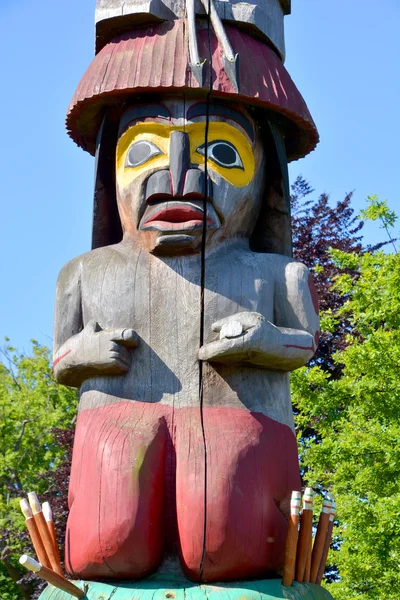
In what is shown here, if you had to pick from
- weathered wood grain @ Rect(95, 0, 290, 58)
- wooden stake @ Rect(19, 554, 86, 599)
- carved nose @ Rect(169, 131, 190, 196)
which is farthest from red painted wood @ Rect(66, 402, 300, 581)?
weathered wood grain @ Rect(95, 0, 290, 58)

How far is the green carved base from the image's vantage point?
431 cm

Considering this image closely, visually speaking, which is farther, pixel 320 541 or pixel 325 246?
pixel 325 246

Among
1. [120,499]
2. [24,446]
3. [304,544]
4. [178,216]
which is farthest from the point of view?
[24,446]

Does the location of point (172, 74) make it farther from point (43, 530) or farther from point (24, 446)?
point (24, 446)

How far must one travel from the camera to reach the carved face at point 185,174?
511cm

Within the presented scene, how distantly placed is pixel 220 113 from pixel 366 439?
270 inches

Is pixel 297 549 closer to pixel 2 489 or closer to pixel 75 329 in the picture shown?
pixel 75 329

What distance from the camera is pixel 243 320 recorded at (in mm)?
4809

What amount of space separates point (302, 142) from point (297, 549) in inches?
105

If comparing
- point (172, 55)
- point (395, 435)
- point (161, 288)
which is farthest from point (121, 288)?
point (395, 435)

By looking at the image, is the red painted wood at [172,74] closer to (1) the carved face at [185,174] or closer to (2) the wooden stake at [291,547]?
(1) the carved face at [185,174]

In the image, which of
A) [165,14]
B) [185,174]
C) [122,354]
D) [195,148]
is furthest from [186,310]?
[165,14]

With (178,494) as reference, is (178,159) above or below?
above

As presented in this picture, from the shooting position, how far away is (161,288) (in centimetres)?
502
